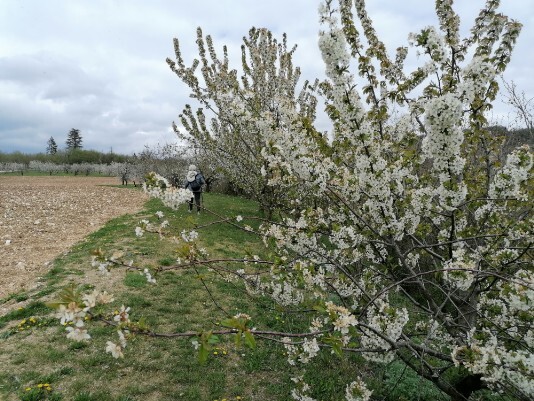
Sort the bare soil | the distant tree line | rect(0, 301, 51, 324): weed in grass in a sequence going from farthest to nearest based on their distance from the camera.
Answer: the distant tree line, the bare soil, rect(0, 301, 51, 324): weed in grass

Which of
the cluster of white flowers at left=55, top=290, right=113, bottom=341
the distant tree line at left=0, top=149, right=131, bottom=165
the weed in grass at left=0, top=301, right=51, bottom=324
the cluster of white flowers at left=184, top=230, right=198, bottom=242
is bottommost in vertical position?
the weed in grass at left=0, top=301, right=51, bottom=324

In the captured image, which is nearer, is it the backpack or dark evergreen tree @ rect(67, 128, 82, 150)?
the backpack

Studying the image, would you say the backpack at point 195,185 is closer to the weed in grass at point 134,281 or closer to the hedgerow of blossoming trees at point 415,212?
the weed in grass at point 134,281

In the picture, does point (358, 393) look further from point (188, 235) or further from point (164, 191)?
point (164, 191)

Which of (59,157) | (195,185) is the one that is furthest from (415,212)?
(59,157)

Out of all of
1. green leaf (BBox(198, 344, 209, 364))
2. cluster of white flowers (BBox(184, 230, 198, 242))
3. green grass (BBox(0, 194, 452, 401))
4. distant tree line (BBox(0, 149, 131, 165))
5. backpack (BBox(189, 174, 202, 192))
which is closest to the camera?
green leaf (BBox(198, 344, 209, 364))

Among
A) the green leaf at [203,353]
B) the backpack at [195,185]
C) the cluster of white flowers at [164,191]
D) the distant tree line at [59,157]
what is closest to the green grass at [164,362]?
the cluster of white flowers at [164,191]

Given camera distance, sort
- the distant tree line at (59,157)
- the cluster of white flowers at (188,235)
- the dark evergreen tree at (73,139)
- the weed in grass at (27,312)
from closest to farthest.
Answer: the cluster of white flowers at (188,235) < the weed in grass at (27,312) < the distant tree line at (59,157) < the dark evergreen tree at (73,139)

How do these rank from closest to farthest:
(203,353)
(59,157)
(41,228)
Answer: (203,353) < (41,228) < (59,157)

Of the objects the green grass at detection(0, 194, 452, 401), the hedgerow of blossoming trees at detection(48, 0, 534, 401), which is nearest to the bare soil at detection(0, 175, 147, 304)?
the green grass at detection(0, 194, 452, 401)

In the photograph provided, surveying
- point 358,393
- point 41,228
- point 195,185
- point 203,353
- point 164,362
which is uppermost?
point 195,185

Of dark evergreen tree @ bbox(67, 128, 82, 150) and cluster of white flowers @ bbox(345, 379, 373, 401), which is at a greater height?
dark evergreen tree @ bbox(67, 128, 82, 150)

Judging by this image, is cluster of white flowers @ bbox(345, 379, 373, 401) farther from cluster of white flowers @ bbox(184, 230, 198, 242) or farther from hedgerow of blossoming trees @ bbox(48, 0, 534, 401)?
cluster of white flowers @ bbox(184, 230, 198, 242)

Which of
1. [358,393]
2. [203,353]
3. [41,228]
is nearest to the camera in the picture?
[203,353]
